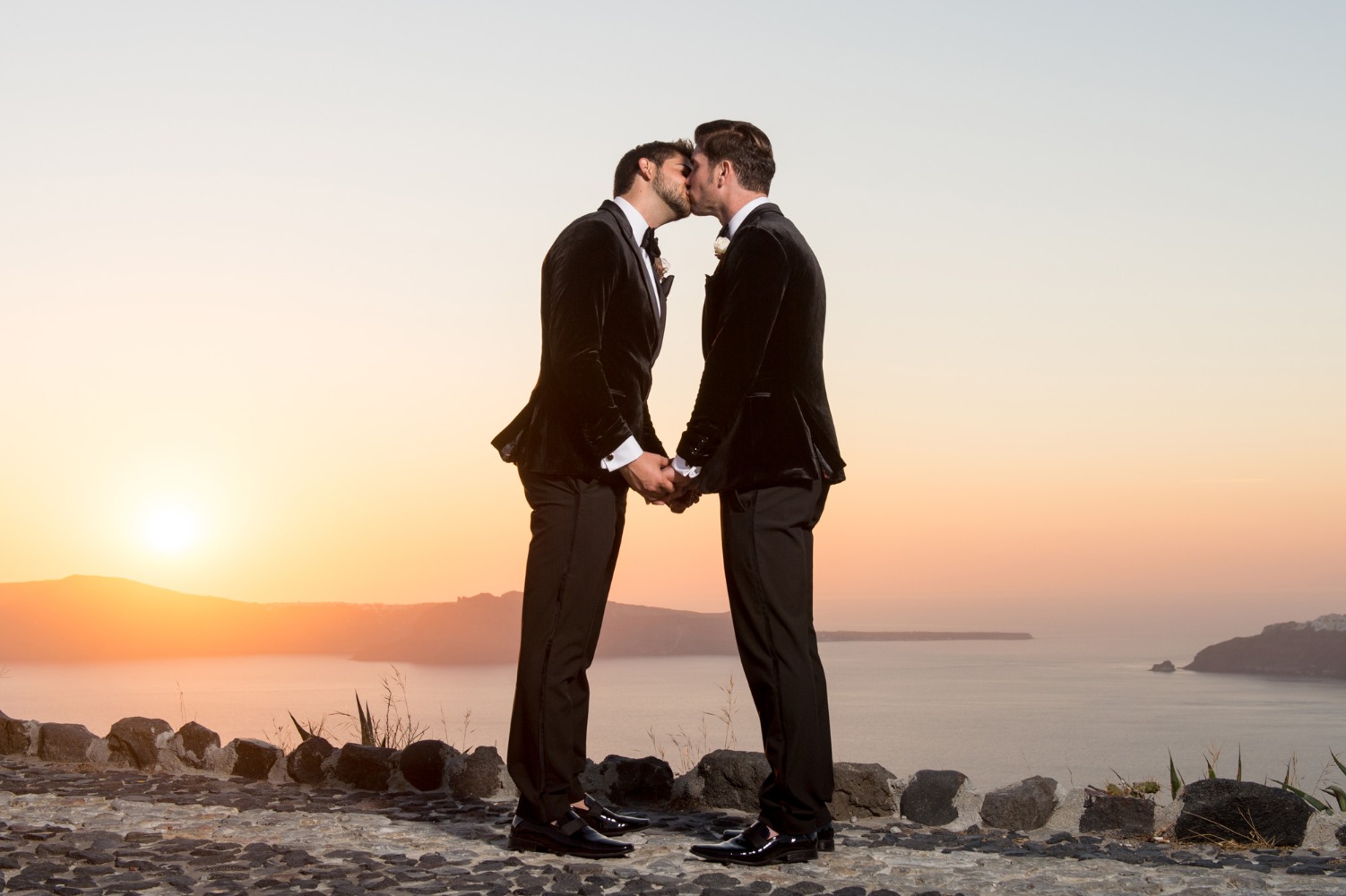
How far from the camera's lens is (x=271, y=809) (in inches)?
169

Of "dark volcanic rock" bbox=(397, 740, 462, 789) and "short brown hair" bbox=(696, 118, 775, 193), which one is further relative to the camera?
"dark volcanic rock" bbox=(397, 740, 462, 789)

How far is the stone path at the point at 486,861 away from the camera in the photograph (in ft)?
10.00

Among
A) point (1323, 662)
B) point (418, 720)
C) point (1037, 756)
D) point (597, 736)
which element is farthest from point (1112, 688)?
point (418, 720)

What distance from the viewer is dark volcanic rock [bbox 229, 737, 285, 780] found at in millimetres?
5098

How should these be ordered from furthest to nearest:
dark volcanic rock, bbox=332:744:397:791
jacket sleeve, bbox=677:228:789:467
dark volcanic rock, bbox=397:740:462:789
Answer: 1. dark volcanic rock, bbox=332:744:397:791
2. dark volcanic rock, bbox=397:740:462:789
3. jacket sleeve, bbox=677:228:789:467

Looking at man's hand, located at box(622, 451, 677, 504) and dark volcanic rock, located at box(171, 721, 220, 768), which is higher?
man's hand, located at box(622, 451, 677, 504)

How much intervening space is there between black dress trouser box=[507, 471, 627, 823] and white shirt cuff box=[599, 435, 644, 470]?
13 cm

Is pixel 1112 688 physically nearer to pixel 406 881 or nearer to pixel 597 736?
pixel 597 736

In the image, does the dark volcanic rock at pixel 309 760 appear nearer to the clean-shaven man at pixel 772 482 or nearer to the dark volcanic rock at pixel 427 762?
the dark volcanic rock at pixel 427 762

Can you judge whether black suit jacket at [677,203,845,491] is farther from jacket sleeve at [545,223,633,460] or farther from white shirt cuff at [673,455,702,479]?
jacket sleeve at [545,223,633,460]

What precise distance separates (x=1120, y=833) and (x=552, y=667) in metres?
1.98

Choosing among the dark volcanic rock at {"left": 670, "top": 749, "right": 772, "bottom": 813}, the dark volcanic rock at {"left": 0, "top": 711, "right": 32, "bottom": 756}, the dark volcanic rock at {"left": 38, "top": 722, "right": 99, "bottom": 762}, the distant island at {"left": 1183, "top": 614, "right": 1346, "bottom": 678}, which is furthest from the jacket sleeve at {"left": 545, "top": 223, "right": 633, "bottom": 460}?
the distant island at {"left": 1183, "top": 614, "right": 1346, "bottom": 678}

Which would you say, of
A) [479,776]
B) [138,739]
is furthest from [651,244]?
[138,739]

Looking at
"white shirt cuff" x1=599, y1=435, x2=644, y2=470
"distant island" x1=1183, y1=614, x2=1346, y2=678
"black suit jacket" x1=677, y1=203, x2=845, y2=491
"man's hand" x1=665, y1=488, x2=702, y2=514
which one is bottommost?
"distant island" x1=1183, y1=614, x2=1346, y2=678
